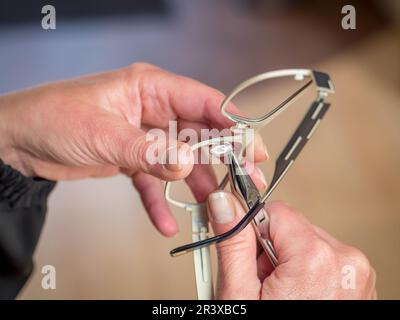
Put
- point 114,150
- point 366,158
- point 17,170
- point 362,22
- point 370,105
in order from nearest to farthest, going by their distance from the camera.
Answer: point 114,150
point 17,170
point 366,158
point 370,105
point 362,22

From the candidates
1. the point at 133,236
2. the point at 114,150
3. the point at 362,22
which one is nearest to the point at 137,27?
the point at 362,22

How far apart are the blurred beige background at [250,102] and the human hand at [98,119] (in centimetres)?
35

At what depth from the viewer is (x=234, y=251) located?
58cm

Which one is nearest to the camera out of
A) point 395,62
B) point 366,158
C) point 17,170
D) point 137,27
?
point 17,170

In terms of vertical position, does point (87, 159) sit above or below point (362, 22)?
below

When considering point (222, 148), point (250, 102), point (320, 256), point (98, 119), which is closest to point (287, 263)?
point (320, 256)

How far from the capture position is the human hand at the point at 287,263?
1.86 ft

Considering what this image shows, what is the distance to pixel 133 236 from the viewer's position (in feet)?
3.78

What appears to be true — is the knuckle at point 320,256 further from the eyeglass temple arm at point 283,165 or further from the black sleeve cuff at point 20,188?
the black sleeve cuff at point 20,188

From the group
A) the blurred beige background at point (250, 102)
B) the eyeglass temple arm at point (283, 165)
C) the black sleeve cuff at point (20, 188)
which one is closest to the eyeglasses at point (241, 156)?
the eyeglass temple arm at point (283, 165)

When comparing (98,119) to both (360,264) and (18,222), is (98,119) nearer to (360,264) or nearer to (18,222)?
(18,222)
